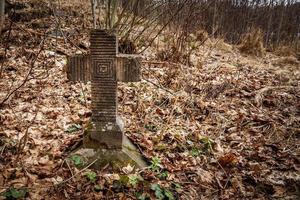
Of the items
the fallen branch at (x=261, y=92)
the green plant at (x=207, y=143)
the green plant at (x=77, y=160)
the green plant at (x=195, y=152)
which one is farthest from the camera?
the fallen branch at (x=261, y=92)

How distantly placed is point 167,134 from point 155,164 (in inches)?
29.2

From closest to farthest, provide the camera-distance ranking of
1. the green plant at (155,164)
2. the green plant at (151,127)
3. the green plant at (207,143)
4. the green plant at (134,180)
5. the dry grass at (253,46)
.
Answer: the green plant at (134,180) < the green plant at (155,164) < the green plant at (207,143) < the green plant at (151,127) < the dry grass at (253,46)

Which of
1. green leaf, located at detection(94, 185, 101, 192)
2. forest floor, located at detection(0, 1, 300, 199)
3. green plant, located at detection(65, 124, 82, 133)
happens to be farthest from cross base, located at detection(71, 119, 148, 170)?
green plant, located at detection(65, 124, 82, 133)

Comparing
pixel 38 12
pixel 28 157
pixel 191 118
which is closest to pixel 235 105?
pixel 191 118

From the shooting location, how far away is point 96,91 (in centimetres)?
334

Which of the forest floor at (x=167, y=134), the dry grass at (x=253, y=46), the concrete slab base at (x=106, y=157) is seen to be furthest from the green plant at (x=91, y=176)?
the dry grass at (x=253, y=46)

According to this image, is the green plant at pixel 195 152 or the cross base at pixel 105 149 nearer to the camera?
the cross base at pixel 105 149

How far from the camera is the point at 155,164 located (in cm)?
342

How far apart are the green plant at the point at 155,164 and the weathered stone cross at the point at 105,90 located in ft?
0.35

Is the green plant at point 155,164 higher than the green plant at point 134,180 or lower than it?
higher

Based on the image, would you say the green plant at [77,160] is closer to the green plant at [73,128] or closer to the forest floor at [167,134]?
the forest floor at [167,134]

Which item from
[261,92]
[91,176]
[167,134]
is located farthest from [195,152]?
[261,92]

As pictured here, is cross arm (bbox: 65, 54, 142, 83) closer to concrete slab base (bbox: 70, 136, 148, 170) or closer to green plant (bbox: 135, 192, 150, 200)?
concrete slab base (bbox: 70, 136, 148, 170)

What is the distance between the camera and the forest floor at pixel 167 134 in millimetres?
3131
